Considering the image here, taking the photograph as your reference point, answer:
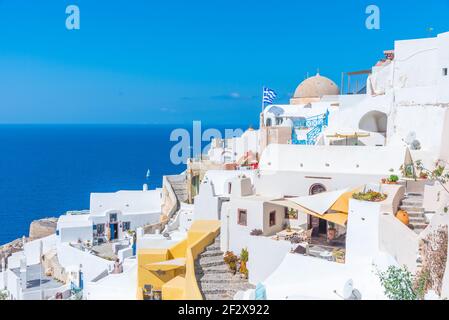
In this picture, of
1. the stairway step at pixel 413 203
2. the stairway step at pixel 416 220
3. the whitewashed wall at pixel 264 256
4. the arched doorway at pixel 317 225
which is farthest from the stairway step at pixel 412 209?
the whitewashed wall at pixel 264 256

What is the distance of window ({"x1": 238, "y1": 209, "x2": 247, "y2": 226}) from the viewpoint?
17453 millimetres


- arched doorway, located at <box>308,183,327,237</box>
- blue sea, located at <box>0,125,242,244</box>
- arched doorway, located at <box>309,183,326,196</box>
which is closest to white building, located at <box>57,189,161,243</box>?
arched doorway, located at <box>309,183,326,196</box>

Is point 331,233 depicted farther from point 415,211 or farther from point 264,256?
point 415,211

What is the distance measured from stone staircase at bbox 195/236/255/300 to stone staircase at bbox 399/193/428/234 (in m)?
5.42

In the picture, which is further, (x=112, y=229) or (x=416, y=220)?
(x=112, y=229)

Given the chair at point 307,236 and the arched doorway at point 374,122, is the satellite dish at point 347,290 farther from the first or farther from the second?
the arched doorway at point 374,122

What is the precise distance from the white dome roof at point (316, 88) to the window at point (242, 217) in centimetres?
2228

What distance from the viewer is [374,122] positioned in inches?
1006

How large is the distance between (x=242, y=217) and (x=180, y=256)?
10.3 feet

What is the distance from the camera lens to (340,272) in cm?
1232

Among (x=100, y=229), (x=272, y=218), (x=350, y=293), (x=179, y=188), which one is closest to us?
(x=350, y=293)

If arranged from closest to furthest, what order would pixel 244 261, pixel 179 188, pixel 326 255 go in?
pixel 326 255
pixel 244 261
pixel 179 188

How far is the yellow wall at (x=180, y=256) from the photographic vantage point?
1475 centimetres

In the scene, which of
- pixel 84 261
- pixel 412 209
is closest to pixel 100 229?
pixel 84 261
